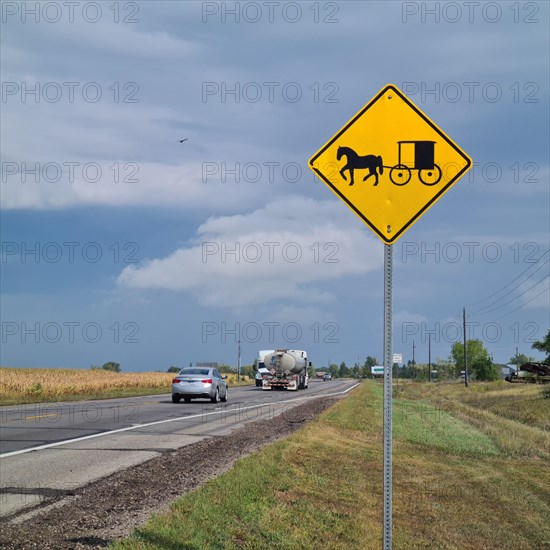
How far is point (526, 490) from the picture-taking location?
35.5 feet

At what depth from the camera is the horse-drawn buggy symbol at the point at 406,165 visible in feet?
18.4

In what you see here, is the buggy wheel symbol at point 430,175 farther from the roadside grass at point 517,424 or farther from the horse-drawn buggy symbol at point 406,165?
the roadside grass at point 517,424

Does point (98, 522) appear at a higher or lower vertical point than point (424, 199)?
lower

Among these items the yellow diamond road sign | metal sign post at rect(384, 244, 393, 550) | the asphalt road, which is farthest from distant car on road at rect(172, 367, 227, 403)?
metal sign post at rect(384, 244, 393, 550)

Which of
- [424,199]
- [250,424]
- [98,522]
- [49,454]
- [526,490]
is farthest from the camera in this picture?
[250,424]

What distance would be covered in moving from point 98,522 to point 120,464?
435 centimetres

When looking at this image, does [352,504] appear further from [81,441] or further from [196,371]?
[196,371]

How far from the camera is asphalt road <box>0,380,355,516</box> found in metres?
9.91

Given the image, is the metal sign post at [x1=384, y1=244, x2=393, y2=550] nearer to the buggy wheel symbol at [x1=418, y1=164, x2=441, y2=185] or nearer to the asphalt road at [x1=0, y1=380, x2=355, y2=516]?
the buggy wheel symbol at [x1=418, y1=164, x2=441, y2=185]

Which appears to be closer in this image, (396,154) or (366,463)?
(396,154)

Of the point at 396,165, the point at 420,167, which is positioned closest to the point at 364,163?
the point at 396,165

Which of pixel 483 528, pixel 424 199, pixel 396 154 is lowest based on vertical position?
pixel 483 528

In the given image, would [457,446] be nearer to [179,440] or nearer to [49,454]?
[179,440]

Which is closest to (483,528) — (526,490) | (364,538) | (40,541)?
(364,538)
